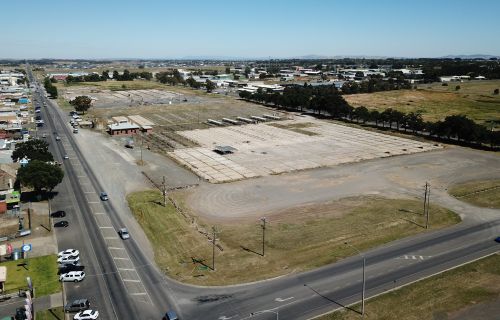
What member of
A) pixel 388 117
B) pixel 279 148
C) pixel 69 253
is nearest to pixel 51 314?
pixel 69 253

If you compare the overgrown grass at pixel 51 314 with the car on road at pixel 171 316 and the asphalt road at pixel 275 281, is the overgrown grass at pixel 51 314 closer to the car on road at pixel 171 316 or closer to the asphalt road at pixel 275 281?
the asphalt road at pixel 275 281

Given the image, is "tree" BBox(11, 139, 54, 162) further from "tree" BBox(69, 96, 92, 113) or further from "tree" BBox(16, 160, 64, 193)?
"tree" BBox(69, 96, 92, 113)

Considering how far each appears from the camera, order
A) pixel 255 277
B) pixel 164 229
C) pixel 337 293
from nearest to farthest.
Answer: pixel 337 293 → pixel 255 277 → pixel 164 229

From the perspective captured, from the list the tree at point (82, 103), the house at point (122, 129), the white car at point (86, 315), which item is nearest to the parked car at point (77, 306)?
the white car at point (86, 315)

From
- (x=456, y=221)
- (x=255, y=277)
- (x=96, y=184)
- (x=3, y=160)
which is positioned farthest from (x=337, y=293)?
(x=3, y=160)

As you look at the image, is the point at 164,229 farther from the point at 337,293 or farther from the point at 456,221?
the point at 456,221

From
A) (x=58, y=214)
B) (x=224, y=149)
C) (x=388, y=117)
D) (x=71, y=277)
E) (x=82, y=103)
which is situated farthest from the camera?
(x=82, y=103)

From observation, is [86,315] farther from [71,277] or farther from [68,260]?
[68,260]
